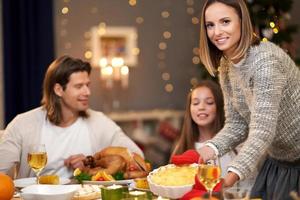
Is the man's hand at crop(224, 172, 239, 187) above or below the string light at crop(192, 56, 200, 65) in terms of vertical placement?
below

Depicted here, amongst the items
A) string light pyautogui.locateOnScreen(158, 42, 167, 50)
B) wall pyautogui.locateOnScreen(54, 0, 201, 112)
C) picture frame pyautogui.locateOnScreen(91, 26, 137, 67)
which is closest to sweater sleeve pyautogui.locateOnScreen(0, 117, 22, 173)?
wall pyautogui.locateOnScreen(54, 0, 201, 112)

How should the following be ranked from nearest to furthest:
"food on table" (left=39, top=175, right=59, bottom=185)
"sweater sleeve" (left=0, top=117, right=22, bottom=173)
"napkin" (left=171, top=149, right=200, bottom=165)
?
1. "napkin" (left=171, top=149, right=200, bottom=165)
2. "food on table" (left=39, top=175, right=59, bottom=185)
3. "sweater sleeve" (left=0, top=117, right=22, bottom=173)

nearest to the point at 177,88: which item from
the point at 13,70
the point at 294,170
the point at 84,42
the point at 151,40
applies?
the point at 151,40

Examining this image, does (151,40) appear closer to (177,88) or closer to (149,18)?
(149,18)

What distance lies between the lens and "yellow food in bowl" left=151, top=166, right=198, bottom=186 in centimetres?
173

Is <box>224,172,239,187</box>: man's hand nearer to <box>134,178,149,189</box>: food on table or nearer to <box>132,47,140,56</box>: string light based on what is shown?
<box>134,178,149,189</box>: food on table

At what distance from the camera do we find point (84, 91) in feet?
9.53

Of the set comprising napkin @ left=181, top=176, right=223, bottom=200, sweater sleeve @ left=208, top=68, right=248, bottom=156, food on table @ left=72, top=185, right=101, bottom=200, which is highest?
sweater sleeve @ left=208, top=68, right=248, bottom=156

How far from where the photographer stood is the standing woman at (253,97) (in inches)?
71.1

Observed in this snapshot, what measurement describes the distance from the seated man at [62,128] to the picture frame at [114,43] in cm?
330

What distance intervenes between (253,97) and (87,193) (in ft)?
2.15

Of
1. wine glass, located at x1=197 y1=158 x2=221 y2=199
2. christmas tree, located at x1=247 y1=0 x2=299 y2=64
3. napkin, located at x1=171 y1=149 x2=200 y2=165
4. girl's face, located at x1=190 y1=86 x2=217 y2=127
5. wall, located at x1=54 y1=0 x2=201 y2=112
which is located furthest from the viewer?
wall, located at x1=54 y1=0 x2=201 y2=112

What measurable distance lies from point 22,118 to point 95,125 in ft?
1.24

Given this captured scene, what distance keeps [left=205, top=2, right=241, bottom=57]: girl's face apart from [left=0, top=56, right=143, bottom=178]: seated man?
3.41ft
